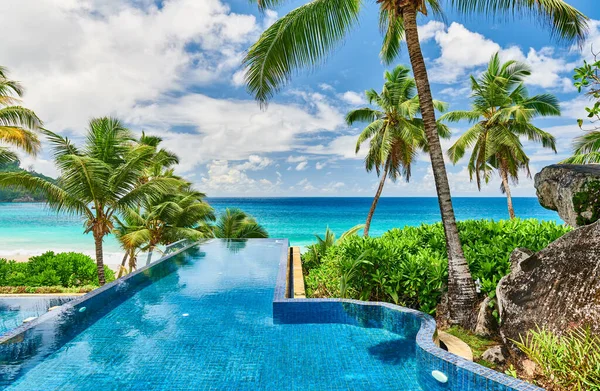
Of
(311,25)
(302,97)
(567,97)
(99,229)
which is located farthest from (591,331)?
(567,97)

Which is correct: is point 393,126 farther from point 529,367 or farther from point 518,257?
point 529,367

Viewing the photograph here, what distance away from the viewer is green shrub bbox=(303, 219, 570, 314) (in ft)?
17.9

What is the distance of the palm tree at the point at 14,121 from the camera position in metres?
10.3

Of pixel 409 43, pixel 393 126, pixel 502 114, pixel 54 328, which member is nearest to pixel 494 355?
pixel 409 43

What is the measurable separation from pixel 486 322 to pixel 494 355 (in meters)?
0.75

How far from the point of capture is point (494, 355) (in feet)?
12.9

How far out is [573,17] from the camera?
17.7ft

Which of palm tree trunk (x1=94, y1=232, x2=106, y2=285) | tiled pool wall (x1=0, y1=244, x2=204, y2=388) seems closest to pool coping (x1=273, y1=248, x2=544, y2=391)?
tiled pool wall (x1=0, y1=244, x2=204, y2=388)

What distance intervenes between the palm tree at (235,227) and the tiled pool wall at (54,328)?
8.27 metres

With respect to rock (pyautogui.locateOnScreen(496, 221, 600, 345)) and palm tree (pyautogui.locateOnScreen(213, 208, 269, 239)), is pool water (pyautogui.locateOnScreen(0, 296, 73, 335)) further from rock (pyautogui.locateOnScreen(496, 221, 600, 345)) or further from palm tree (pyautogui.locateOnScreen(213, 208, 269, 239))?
palm tree (pyautogui.locateOnScreen(213, 208, 269, 239))

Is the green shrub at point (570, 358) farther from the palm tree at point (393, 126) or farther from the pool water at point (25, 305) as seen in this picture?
the palm tree at point (393, 126)

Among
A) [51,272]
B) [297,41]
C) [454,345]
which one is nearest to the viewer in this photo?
[454,345]

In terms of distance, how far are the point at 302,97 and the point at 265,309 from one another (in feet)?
173

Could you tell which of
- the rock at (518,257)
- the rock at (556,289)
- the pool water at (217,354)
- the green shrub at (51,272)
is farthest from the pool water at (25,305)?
the rock at (518,257)
